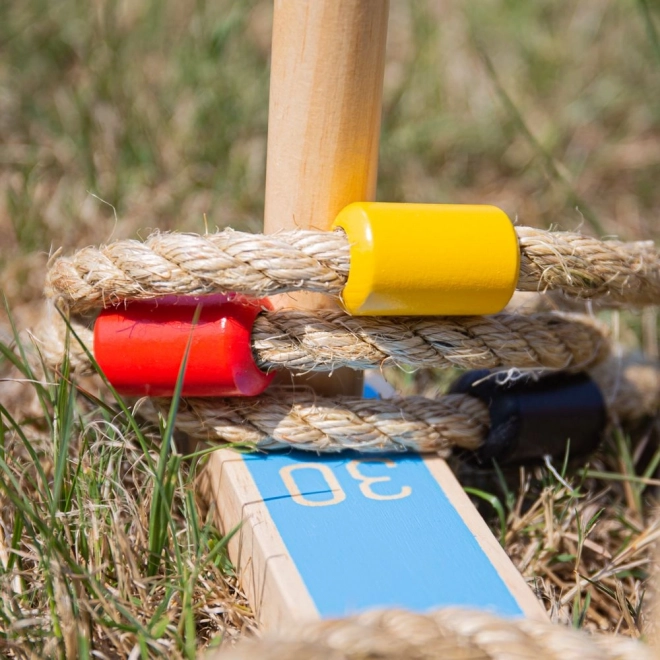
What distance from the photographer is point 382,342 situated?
97cm

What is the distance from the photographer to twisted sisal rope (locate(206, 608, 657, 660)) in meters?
0.63

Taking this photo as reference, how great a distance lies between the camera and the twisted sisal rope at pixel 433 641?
0.63 metres

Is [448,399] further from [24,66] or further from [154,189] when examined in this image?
[24,66]

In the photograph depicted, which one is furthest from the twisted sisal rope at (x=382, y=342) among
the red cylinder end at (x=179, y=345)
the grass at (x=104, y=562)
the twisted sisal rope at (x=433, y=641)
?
the twisted sisal rope at (x=433, y=641)

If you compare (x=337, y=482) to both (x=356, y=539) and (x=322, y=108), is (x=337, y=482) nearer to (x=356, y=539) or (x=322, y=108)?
(x=356, y=539)

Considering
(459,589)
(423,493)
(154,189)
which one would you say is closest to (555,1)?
(154,189)

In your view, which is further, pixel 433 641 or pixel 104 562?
pixel 104 562

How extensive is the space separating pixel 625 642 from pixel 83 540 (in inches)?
21.2

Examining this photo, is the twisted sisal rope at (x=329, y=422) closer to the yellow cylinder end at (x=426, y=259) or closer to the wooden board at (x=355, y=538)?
the wooden board at (x=355, y=538)

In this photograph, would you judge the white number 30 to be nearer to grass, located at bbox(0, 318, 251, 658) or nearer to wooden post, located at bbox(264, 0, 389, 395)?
grass, located at bbox(0, 318, 251, 658)

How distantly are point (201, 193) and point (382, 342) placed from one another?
843 millimetres

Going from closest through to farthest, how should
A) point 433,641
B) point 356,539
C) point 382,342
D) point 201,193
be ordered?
1. point 433,641
2. point 356,539
3. point 382,342
4. point 201,193

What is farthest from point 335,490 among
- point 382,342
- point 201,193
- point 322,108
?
point 201,193

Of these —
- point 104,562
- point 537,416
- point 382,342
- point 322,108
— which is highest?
A: point 322,108
